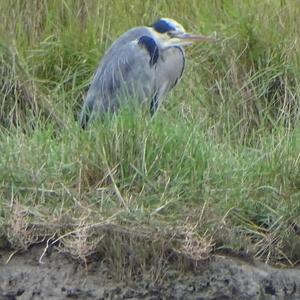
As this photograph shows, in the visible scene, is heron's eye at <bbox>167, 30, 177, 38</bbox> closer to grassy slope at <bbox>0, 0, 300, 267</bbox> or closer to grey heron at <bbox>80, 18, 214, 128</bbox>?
grey heron at <bbox>80, 18, 214, 128</bbox>

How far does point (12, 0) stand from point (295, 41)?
57.9 inches

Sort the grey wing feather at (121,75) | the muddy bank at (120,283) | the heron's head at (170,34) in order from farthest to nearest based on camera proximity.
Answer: the heron's head at (170,34)
the grey wing feather at (121,75)
the muddy bank at (120,283)

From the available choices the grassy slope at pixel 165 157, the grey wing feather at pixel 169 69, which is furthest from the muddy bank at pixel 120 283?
the grey wing feather at pixel 169 69

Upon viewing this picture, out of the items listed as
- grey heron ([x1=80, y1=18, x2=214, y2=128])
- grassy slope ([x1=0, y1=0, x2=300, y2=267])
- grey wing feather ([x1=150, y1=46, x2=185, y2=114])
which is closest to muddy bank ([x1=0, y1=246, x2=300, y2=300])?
grassy slope ([x1=0, y1=0, x2=300, y2=267])

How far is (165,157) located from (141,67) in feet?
3.61

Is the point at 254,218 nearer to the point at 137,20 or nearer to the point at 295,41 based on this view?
the point at 295,41

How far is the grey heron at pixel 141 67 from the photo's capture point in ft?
21.6

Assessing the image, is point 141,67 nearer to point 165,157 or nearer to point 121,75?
point 121,75

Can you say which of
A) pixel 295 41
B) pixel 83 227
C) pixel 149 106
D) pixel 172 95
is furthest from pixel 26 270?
pixel 295 41

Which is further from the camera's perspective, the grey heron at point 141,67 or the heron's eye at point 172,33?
the heron's eye at point 172,33

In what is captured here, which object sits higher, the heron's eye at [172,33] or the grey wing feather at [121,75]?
the heron's eye at [172,33]

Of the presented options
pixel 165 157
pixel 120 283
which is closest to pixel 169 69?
pixel 165 157

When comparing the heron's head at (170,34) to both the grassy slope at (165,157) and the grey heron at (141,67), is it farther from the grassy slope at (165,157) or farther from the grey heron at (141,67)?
the grassy slope at (165,157)

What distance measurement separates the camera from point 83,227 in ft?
→ 17.6
